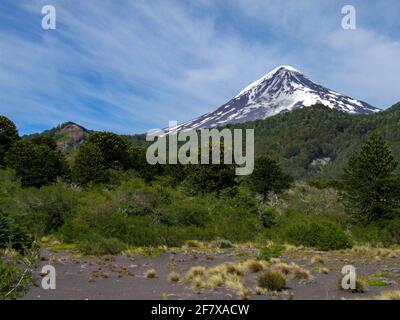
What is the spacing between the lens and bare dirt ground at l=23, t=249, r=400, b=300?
1365cm

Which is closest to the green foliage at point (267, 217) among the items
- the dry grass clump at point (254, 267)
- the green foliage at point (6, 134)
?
the dry grass clump at point (254, 267)

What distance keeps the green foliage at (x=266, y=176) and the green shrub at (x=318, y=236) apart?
20356mm

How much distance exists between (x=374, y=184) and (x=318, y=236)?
32.9 feet

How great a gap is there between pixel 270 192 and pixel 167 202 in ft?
73.0

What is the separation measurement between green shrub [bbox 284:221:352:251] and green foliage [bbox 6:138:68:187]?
1063 inches

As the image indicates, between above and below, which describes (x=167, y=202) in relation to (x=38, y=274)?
above

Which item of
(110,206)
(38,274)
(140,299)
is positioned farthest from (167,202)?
(140,299)

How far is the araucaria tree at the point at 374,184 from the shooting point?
38.7 metres

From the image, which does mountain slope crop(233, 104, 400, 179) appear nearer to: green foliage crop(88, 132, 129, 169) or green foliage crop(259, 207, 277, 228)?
green foliage crop(88, 132, 129, 169)

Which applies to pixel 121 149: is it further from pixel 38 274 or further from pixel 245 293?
pixel 245 293

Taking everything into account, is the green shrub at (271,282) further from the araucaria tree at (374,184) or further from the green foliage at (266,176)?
the green foliage at (266,176)

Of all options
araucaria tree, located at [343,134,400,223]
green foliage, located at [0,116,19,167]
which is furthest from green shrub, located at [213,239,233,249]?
green foliage, located at [0,116,19,167]

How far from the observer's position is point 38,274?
57.6ft

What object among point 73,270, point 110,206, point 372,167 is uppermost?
point 372,167
